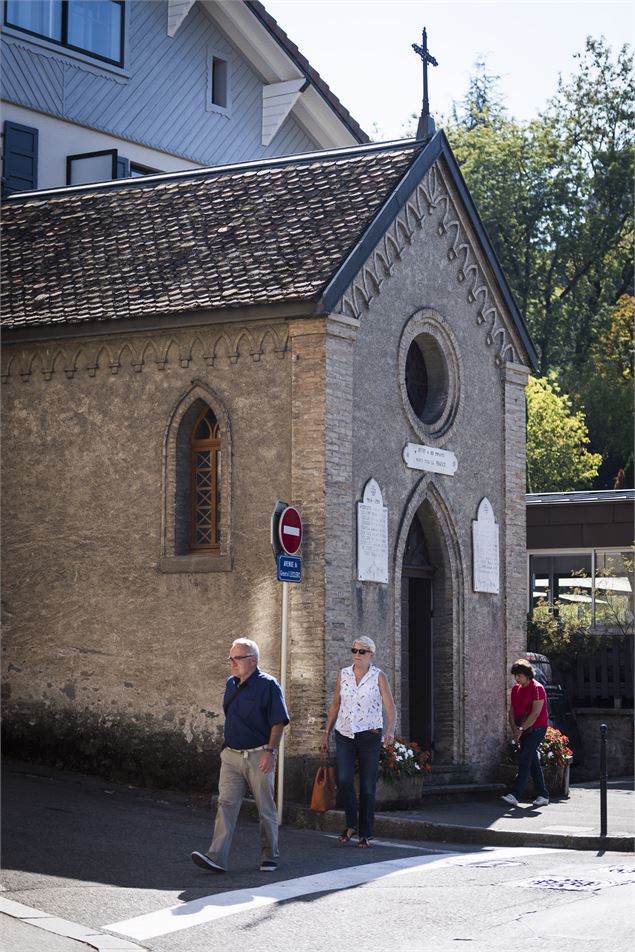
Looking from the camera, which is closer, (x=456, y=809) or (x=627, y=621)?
(x=456, y=809)

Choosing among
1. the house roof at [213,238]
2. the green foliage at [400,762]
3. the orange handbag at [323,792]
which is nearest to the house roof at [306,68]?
the house roof at [213,238]

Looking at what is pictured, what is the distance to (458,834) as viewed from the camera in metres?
15.3

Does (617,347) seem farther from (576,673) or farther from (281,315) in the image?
(281,315)

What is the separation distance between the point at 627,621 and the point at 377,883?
1459 cm

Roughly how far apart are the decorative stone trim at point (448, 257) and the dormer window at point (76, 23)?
8912 millimetres

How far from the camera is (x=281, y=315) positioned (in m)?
17.2

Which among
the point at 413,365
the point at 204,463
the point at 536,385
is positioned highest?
the point at 536,385

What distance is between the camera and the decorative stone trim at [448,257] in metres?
18.1

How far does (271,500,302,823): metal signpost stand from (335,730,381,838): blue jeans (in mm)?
1162

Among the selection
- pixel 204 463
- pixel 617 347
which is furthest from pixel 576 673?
pixel 617 347

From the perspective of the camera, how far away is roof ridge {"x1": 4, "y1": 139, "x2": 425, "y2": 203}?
19688mm

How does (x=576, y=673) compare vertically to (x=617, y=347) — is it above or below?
below

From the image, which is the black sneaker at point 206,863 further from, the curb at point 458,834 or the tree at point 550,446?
the tree at point 550,446

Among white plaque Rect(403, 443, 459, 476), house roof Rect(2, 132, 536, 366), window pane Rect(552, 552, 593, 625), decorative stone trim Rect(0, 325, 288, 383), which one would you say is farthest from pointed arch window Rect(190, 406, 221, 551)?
window pane Rect(552, 552, 593, 625)
